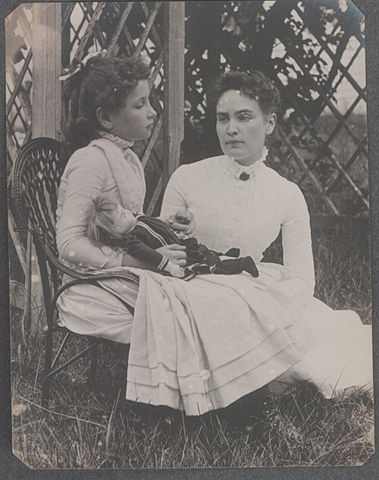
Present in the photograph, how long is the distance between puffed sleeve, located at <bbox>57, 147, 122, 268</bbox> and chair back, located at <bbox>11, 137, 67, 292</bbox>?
43mm

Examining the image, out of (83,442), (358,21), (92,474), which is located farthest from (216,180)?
(92,474)

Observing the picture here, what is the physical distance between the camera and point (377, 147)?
174 centimetres

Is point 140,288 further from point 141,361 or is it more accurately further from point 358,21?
point 358,21

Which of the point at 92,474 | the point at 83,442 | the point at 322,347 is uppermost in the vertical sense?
the point at 322,347

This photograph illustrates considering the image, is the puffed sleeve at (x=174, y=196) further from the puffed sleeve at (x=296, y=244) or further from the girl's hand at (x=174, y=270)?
the puffed sleeve at (x=296, y=244)

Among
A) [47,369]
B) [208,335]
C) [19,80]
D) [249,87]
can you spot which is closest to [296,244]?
[208,335]

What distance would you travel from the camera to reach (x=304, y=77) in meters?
1.62

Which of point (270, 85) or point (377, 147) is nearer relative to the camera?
point (270, 85)

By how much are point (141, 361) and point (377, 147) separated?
98 cm

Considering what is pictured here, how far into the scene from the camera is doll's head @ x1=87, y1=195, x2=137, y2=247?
1571 millimetres

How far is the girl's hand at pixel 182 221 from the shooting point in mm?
1597

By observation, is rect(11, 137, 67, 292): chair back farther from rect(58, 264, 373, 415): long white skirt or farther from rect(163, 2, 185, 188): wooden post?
rect(163, 2, 185, 188): wooden post

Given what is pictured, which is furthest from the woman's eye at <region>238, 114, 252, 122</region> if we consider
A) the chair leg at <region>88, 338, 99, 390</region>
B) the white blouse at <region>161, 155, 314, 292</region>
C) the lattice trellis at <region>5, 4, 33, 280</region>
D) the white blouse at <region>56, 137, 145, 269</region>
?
the chair leg at <region>88, 338, 99, 390</region>

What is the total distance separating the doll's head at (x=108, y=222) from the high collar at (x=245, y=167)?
1.03ft
